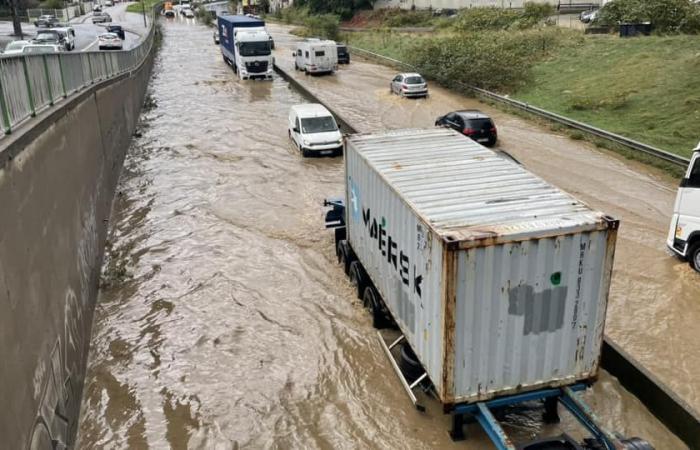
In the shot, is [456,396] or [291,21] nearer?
[456,396]

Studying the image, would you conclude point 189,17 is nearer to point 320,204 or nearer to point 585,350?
point 320,204

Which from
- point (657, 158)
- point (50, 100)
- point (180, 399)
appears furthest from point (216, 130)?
point (180, 399)

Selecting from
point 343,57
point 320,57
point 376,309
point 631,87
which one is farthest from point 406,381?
point 343,57

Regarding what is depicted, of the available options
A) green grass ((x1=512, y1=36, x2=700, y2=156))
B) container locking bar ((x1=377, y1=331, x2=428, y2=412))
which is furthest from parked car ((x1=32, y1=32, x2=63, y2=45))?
container locking bar ((x1=377, y1=331, x2=428, y2=412))

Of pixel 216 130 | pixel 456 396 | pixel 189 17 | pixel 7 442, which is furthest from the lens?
pixel 189 17

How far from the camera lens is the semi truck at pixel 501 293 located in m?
6.71

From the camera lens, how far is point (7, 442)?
560cm

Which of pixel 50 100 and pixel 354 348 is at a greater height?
pixel 50 100

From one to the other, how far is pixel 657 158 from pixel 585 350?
15.0 m

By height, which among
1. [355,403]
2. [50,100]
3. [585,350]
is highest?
[50,100]

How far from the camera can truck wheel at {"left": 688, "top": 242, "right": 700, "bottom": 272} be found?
12133mm

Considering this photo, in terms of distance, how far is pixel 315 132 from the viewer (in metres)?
22.5

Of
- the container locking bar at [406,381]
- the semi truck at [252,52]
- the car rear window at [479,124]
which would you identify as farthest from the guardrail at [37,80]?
the semi truck at [252,52]

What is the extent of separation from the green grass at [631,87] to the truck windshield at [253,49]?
16942 mm
